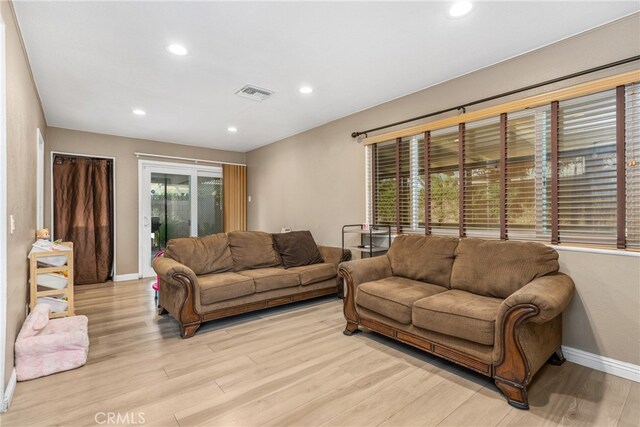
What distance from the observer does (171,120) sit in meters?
4.48

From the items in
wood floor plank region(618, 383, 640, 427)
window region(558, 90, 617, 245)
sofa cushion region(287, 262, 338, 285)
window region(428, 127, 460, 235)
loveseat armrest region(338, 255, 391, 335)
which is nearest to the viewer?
wood floor plank region(618, 383, 640, 427)

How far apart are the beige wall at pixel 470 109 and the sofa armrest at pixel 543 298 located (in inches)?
15.1

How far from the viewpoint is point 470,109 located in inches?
120

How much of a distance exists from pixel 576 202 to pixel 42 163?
6.27m

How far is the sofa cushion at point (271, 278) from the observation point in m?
3.43

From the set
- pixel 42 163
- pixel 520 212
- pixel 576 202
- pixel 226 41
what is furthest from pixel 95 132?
pixel 576 202

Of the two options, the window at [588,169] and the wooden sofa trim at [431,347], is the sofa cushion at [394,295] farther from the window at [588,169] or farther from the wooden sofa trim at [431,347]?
the window at [588,169]

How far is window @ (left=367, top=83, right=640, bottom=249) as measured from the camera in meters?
2.22

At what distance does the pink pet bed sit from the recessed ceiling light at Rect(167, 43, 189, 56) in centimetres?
234

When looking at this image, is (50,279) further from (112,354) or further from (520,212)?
(520,212)

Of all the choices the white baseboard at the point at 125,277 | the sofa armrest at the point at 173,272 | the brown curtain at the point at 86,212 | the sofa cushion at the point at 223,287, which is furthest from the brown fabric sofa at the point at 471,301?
the brown curtain at the point at 86,212

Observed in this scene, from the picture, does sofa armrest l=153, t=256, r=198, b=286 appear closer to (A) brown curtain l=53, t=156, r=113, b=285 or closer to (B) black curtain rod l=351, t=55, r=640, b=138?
(B) black curtain rod l=351, t=55, r=640, b=138

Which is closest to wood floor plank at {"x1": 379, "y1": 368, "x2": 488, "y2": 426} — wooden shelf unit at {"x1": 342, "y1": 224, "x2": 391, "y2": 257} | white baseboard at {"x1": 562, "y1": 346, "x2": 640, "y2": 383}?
white baseboard at {"x1": 562, "y1": 346, "x2": 640, "y2": 383}

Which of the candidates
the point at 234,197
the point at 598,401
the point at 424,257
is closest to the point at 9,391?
the point at 424,257
